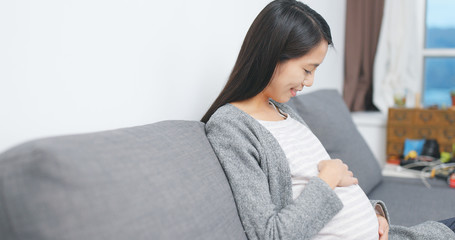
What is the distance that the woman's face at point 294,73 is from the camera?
1.06 metres

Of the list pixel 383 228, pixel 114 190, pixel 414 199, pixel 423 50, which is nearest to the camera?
pixel 114 190

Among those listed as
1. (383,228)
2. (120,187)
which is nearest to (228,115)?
(120,187)

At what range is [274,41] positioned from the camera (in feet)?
3.39

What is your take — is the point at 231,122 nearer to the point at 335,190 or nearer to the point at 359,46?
the point at 335,190

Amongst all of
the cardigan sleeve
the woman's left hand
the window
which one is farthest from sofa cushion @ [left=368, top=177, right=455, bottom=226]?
the window

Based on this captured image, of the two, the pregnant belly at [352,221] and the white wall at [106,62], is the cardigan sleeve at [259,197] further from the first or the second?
the white wall at [106,62]

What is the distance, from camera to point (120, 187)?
0.63 meters

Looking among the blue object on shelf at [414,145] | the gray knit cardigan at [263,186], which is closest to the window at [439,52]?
the blue object on shelf at [414,145]

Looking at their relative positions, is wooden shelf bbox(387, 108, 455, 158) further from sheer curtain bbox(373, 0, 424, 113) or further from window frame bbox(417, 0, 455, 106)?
window frame bbox(417, 0, 455, 106)

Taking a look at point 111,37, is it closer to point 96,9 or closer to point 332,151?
point 96,9

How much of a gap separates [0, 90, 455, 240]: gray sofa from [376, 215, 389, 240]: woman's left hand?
1.47ft

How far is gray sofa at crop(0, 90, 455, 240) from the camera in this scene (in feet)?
1.79

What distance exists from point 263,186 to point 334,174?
21 cm

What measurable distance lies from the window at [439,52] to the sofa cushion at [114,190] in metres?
2.56
